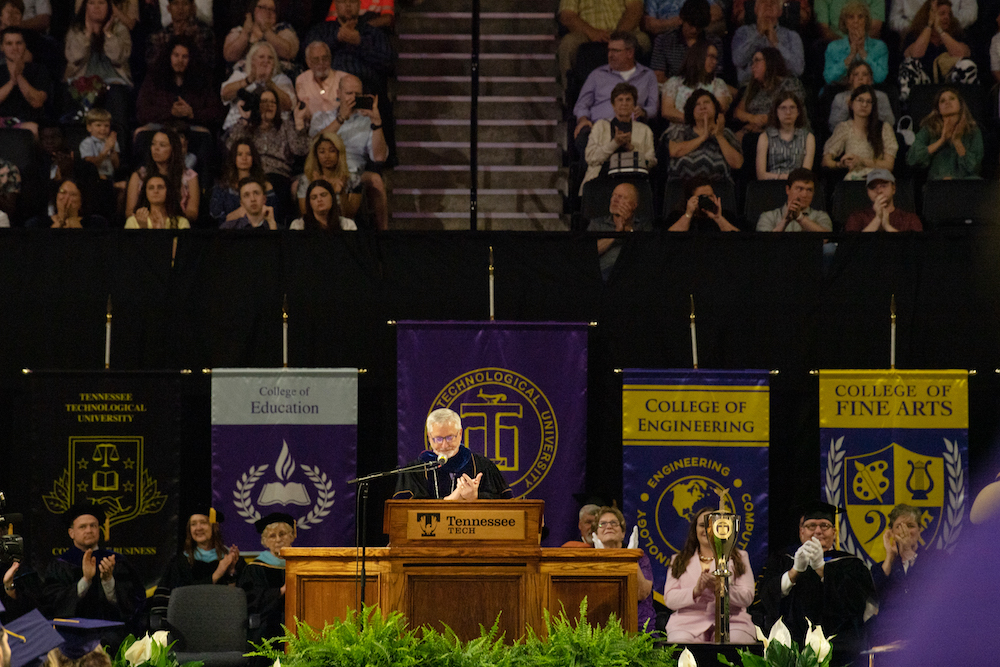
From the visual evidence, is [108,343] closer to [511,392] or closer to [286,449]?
[286,449]

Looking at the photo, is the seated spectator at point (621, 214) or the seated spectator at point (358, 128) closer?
the seated spectator at point (621, 214)

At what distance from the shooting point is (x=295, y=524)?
961 cm

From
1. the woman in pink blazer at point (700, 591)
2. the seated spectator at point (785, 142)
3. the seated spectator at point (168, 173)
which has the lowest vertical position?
the woman in pink blazer at point (700, 591)

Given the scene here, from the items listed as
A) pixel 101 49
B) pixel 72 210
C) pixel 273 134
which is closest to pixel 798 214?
pixel 273 134

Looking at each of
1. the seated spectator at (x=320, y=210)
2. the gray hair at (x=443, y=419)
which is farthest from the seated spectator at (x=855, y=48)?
the gray hair at (x=443, y=419)

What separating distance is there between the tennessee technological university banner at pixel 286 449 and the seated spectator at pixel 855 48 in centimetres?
516

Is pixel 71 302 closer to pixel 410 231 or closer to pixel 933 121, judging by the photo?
pixel 410 231

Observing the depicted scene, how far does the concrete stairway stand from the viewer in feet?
38.7

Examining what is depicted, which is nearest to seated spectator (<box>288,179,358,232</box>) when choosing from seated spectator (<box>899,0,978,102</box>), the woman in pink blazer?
Answer: the woman in pink blazer

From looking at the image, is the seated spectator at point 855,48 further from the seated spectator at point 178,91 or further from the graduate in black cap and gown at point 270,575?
the graduate in black cap and gown at point 270,575

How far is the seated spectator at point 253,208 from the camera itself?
10.6 meters

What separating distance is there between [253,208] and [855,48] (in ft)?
17.5

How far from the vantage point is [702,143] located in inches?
440

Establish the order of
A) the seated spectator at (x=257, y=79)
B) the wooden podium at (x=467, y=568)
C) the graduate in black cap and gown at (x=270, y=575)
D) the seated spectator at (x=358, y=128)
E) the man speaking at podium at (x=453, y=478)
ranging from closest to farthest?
1. the wooden podium at (x=467, y=568)
2. the man speaking at podium at (x=453, y=478)
3. the graduate in black cap and gown at (x=270, y=575)
4. the seated spectator at (x=358, y=128)
5. the seated spectator at (x=257, y=79)
